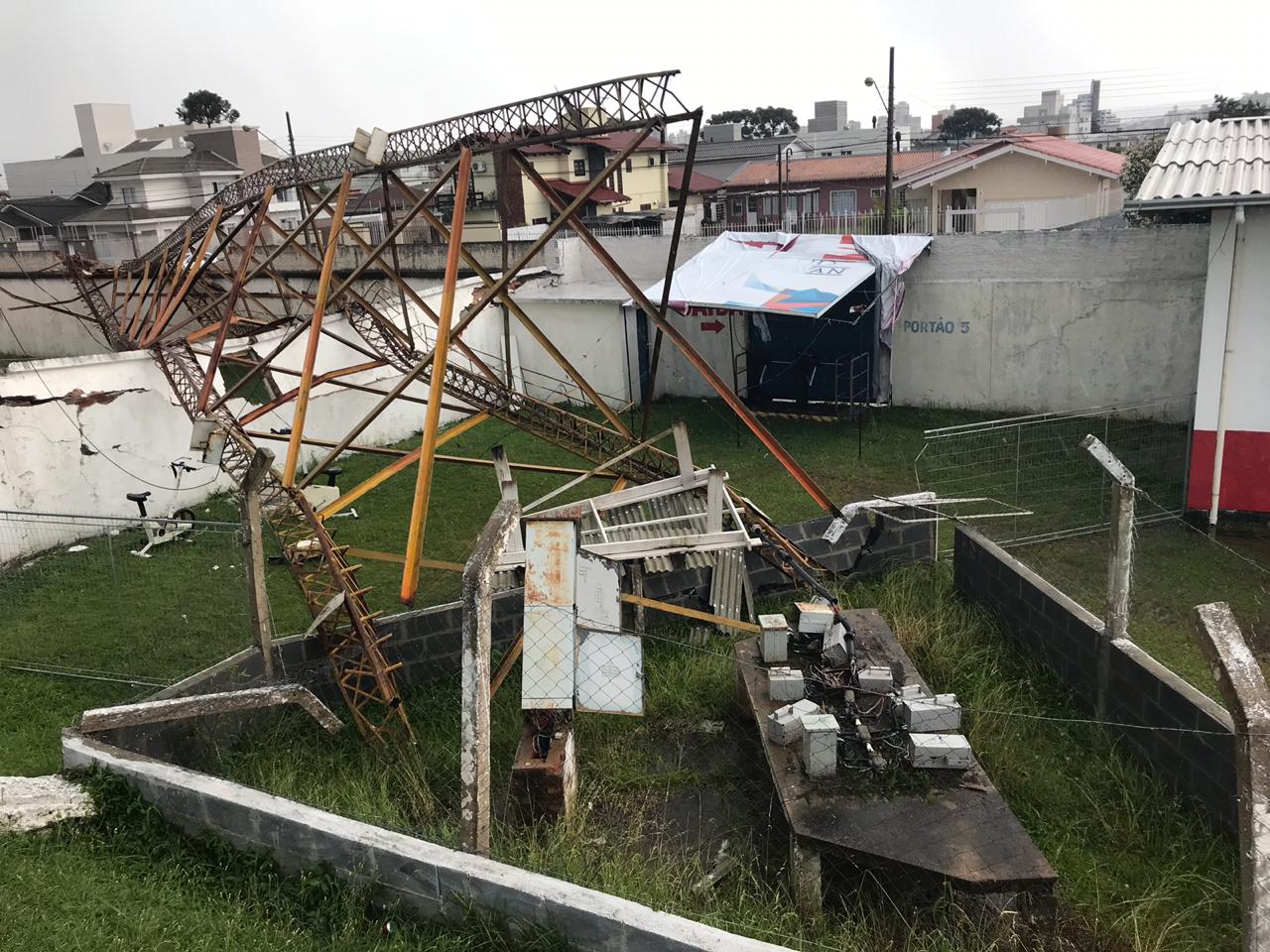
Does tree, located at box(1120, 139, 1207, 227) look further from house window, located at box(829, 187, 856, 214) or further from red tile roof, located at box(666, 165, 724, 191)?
red tile roof, located at box(666, 165, 724, 191)

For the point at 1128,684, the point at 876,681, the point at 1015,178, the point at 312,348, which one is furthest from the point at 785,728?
the point at 1015,178

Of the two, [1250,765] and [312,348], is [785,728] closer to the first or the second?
[1250,765]

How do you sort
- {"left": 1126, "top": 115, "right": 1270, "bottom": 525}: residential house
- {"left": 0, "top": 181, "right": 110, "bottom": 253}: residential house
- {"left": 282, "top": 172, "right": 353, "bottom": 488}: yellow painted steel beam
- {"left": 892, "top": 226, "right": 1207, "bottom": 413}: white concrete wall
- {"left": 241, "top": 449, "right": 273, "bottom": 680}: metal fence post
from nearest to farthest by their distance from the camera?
{"left": 241, "top": 449, "right": 273, "bottom": 680}: metal fence post, {"left": 282, "top": 172, "right": 353, "bottom": 488}: yellow painted steel beam, {"left": 1126, "top": 115, "right": 1270, "bottom": 525}: residential house, {"left": 892, "top": 226, "right": 1207, "bottom": 413}: white concrete wall, {"left": 0, "top": 181, "right": 110, "bottom": 253}: residential house

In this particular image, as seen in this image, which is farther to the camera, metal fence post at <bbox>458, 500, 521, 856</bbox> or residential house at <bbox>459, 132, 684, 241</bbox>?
residential house at <bbox>459, 132, 684, 241</bbox>

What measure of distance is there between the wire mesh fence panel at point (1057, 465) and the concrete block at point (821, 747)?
476 cm

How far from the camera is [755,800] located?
245 inches

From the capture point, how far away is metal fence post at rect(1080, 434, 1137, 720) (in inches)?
231

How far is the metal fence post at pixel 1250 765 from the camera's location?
347cm

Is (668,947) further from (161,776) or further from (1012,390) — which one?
(1012,390)

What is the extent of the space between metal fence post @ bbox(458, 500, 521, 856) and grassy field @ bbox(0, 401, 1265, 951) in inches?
21.2

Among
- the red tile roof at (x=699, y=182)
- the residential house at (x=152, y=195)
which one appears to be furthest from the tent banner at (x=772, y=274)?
the residential house at (x=152, y=195)

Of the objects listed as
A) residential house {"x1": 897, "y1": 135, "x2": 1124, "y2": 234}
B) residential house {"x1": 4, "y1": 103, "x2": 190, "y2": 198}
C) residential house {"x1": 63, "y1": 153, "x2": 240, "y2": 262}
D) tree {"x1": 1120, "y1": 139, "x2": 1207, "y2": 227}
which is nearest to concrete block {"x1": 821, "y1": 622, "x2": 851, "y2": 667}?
tree {"x1": 1120, "y1": 139, "x2": 1207, "y2": 227}

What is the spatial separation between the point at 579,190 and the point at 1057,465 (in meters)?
20.4

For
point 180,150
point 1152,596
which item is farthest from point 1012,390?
point 180,150
